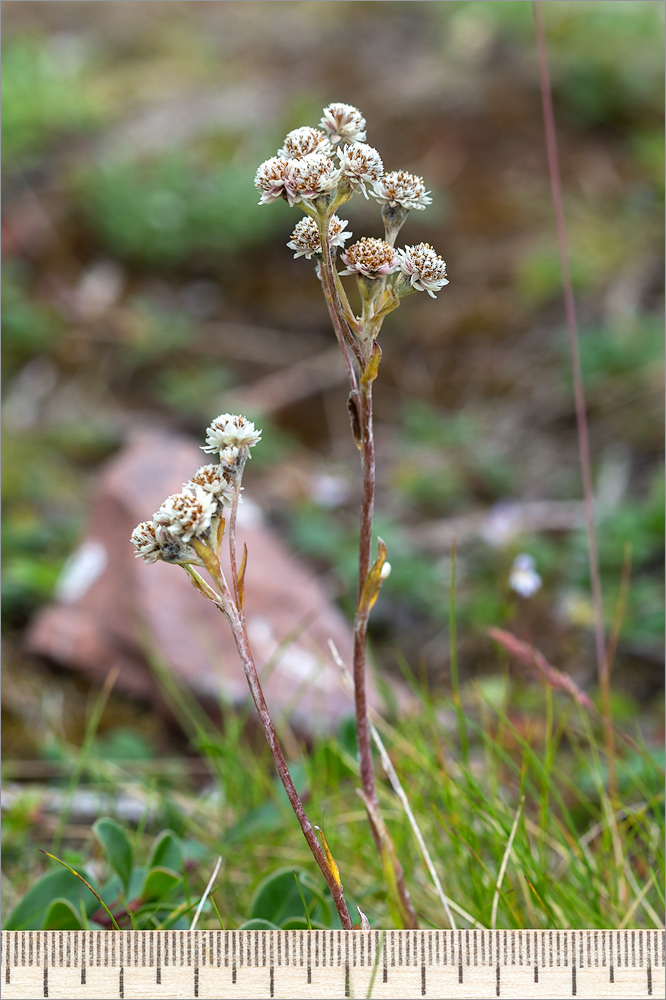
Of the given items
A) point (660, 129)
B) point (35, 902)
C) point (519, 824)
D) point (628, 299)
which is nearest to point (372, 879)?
point (519, 824)

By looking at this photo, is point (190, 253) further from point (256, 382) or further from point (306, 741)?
point (306, 741)

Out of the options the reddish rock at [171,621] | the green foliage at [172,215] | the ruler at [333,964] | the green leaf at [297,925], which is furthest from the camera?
the green foliage at [172,215]

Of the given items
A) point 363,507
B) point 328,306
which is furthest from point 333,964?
point 328,306

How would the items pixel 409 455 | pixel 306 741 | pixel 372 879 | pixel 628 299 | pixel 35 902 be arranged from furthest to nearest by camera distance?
pixel 628 299 < pixel 409 455 < pixel 306 741 < pixel 372 879 < pixel 35 902

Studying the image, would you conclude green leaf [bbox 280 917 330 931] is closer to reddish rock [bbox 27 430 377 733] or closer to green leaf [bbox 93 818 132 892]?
green leaf [bbox 93 818 132 892]

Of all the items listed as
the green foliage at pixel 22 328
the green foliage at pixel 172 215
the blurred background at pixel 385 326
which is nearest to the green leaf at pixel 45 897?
the blurred background at pixel 385 326

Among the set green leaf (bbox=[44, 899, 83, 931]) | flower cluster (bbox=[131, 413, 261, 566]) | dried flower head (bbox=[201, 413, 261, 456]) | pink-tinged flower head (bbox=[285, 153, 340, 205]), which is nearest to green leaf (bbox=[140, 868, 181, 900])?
green leaf (bbox=[44, 899, 83, 931])

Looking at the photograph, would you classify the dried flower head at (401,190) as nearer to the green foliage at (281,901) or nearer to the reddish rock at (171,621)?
the green foliage at (281,901)

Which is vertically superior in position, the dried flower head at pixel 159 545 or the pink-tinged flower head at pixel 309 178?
the pink-tinged flower head at pixel 309 178
